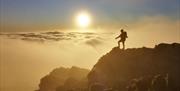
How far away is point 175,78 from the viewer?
78875 millimetres

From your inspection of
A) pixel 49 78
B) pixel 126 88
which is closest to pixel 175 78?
pixel 126 88

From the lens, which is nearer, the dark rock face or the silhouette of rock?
the dark rock face

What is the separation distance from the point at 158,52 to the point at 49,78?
2885 cm

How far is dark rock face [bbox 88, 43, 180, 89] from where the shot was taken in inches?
3238

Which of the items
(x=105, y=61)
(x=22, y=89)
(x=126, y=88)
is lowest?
(x=126, y=88)

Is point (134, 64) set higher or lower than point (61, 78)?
lower

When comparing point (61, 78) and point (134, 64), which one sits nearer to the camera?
point (134, 64)

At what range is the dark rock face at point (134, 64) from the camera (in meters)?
82.2

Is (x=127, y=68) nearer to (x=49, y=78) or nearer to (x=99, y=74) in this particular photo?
(x=99, y=74)

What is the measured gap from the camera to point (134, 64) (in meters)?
84.1

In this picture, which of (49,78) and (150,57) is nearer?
(150,57)

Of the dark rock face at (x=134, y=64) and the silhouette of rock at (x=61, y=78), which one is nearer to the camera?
the dark rock face at (x=134, y=64)

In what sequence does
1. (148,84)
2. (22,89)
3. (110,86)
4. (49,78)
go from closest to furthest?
(148,84) → (110,86) → (49,78) → (22,89)

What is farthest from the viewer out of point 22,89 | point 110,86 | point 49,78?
point 22,89
